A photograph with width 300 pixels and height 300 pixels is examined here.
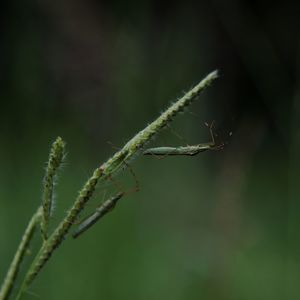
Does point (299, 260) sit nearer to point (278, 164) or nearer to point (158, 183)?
point (158, 183)

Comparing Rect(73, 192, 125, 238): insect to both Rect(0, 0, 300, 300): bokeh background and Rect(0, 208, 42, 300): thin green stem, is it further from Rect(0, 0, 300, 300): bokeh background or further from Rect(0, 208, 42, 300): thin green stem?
Rect(0, 0, 300, 300): bokeh background

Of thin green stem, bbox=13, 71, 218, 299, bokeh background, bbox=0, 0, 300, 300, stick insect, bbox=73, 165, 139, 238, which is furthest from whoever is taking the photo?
bokeh background, bbox=0, 0, 300, 300

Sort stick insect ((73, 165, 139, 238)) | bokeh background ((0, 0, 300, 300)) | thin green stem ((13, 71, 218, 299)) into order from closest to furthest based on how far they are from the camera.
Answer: thin green stem ((13, 71, 218, 299)) < stick insect ((73, 165, 139, 238)) < bokeh background ((0, 0, 300, 300))

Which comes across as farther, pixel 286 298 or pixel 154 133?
pixel 286 298

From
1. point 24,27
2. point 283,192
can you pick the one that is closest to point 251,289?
point 24,27

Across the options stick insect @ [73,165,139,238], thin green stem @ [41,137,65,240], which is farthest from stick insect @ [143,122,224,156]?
thin green stem @ [41,137,65,240]

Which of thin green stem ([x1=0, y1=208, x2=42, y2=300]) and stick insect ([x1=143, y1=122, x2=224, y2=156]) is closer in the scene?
thin green stem ([x1=0, y1=208, x2=42, y2=300])

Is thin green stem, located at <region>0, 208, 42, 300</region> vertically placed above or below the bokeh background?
below

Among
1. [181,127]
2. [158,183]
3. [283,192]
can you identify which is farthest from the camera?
[283,192]
